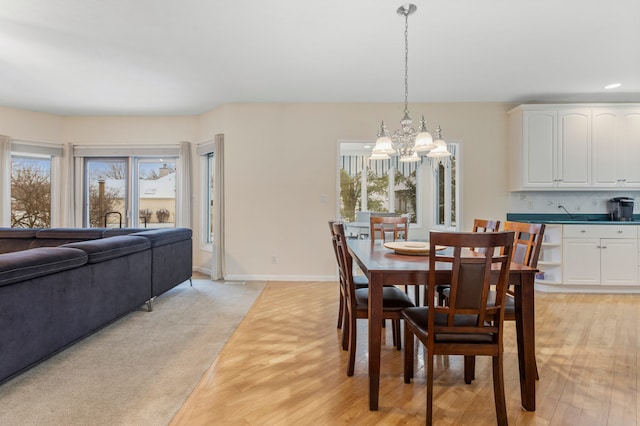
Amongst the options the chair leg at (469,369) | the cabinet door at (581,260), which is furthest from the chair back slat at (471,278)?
the cabinet door at (581,260)

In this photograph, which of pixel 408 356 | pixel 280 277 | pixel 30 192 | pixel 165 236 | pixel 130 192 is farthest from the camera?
pixel 130 192

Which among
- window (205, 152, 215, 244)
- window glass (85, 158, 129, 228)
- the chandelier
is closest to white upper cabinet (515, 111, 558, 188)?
the chandelier

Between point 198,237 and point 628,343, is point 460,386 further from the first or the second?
point 198,237

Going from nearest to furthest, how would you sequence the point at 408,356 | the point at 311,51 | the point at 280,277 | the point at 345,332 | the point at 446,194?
the point at 408,356, the point at 345,332, the point at 311,51, the point at 280,277, the point at 446,194

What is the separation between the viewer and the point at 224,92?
4379 mm

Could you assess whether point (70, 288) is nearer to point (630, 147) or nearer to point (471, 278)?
point (471, 278)

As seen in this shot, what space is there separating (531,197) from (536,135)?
0.89 meters

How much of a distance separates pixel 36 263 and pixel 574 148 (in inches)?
227

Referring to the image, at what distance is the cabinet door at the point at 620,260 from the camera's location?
4.01m

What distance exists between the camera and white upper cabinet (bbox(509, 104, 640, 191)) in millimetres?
4305

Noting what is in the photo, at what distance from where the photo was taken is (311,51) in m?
3.20

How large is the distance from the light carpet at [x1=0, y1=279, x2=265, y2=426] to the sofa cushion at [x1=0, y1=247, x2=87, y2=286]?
0.66m

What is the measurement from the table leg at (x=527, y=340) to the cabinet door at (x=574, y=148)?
11.2 feet

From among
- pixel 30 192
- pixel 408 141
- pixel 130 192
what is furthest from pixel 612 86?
pixel 30 192
